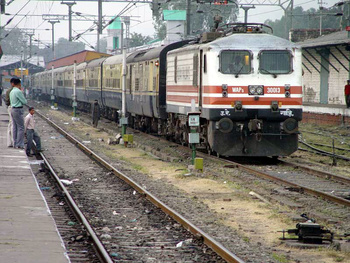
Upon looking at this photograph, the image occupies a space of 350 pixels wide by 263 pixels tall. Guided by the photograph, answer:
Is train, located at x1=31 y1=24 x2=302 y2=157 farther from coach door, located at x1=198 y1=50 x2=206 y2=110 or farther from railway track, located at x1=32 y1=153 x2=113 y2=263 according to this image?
railway track, located at x1=32 y1=153 x2=113 y2=263

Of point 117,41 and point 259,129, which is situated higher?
point 117,41

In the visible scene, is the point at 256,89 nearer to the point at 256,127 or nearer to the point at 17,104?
the point at 256,127

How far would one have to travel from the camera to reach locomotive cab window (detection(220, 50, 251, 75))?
16531 millimetres

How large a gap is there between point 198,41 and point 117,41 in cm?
8218

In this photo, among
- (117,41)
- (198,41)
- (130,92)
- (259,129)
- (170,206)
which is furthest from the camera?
(117,41)

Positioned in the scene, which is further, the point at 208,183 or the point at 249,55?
the point at 249,55

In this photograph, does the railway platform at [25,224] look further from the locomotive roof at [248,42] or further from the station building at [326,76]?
the station building at [326,76]

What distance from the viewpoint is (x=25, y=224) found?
28.5 feet

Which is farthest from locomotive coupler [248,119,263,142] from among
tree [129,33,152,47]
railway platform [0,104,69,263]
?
tree [129,33,152,47]

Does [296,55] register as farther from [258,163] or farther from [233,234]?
[233,234]

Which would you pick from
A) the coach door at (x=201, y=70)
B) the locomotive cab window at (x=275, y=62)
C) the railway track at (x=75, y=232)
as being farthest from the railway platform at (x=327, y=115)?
the railway track at (x=75, y=232)

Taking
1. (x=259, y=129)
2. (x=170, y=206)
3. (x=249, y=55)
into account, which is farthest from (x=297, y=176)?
(x=170, y=206)

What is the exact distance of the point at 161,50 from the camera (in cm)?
2245

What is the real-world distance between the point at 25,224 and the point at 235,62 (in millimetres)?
9167
